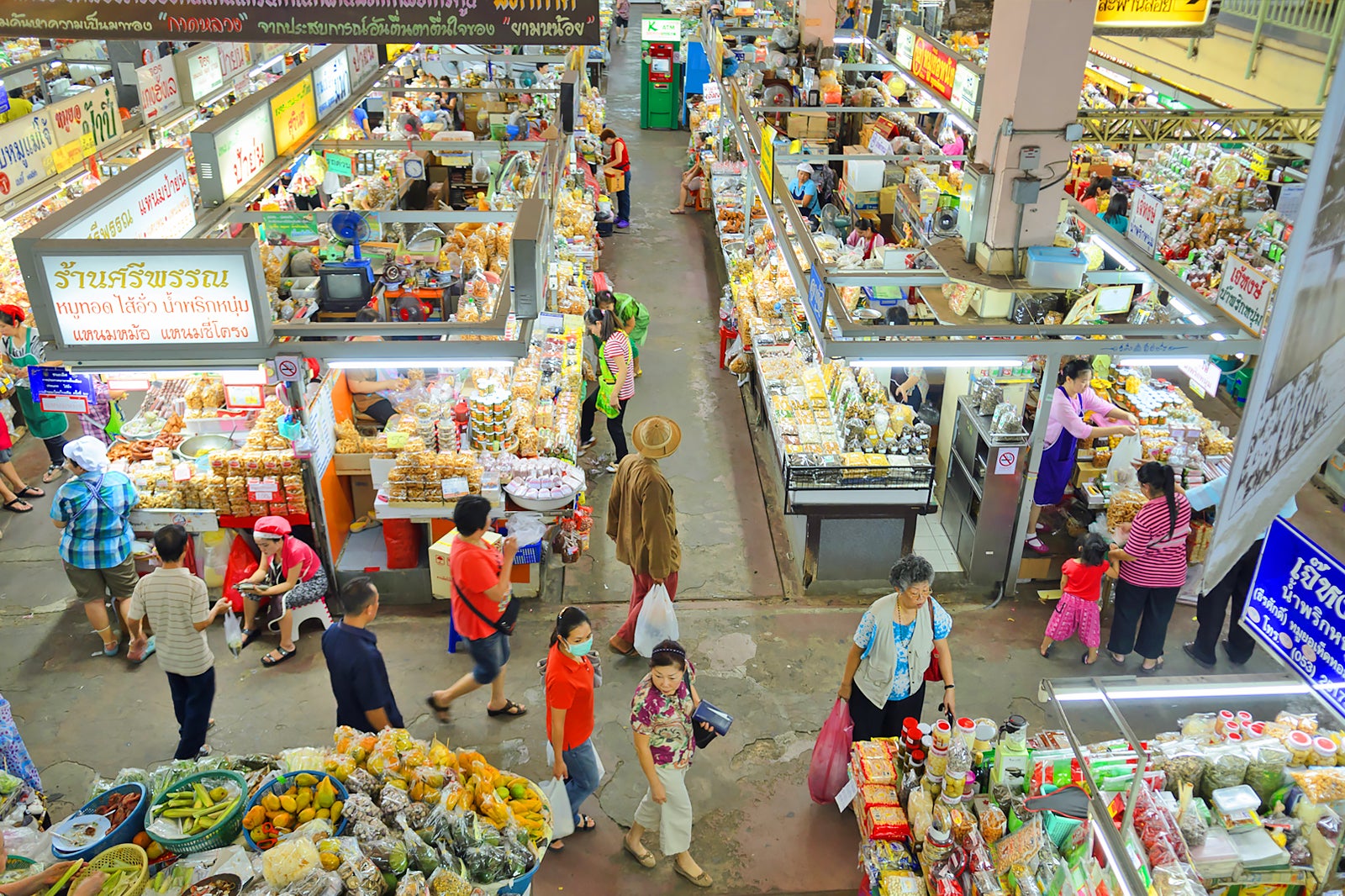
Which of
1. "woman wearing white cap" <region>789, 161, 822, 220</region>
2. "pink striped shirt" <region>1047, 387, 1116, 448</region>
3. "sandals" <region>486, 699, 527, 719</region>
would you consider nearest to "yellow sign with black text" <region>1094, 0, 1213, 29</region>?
"pink striped shirt" <region>1047, 387, 1116, 448</region>

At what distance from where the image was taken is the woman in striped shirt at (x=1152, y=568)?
22.2ft

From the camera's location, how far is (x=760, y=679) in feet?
23.6

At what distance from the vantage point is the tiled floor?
27.7 feet

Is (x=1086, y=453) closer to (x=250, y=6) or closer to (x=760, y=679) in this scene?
(x=760, y=679)

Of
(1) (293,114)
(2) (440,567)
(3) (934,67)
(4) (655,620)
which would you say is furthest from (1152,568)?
(1) (293,114)

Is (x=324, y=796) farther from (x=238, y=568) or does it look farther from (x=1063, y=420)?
(x=1063, y=420)

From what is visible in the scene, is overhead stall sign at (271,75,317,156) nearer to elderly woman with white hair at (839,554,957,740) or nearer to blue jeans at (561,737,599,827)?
blue jeans at (561,737,599,827)

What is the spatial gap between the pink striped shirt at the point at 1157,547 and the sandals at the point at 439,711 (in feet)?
16.1

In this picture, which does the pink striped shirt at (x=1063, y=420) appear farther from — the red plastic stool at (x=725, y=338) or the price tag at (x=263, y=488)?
the price tag at (x=263, y=488)

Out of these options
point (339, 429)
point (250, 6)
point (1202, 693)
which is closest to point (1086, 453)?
point (1202, 693)

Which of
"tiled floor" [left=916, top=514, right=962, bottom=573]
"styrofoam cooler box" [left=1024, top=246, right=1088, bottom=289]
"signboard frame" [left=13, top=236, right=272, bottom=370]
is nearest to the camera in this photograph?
"signboard frame" [left=13, top=236, right=272, bottom=370]

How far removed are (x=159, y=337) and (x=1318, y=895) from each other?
687cm

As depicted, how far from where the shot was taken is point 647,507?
6.68 m

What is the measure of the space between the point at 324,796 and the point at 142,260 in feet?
11.7
